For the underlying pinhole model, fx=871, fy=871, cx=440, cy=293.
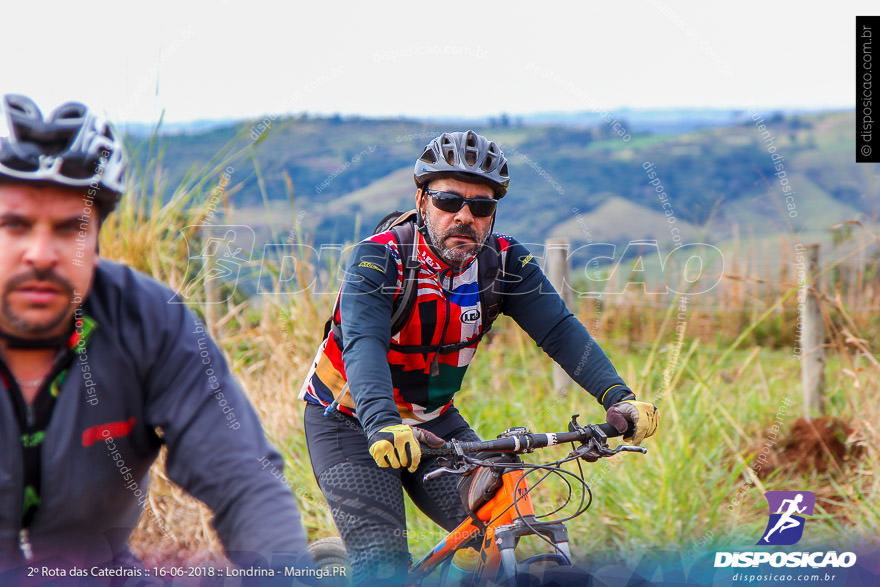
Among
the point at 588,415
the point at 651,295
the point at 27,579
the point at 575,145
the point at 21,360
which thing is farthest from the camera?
the point at 575,145

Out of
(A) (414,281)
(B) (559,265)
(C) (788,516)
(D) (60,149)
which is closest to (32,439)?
(D) (60,149)

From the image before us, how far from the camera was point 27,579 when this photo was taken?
7.85 ft

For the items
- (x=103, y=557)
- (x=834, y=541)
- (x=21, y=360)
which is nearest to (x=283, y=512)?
(x=103, y=557)

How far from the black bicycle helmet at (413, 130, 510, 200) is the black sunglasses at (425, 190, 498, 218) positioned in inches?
3.4

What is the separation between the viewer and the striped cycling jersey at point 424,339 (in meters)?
3.30

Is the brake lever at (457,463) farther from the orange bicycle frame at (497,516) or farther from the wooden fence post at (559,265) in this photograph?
the wooden fence post at (559,265)

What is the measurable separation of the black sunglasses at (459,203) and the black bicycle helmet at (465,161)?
9 centimetres

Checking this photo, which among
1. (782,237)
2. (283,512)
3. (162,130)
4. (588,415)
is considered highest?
(162,130)

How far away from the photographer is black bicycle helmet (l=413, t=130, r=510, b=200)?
10.8ft

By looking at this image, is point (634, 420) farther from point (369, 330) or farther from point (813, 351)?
point (813, 351)

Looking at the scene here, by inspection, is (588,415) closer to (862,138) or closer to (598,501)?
(598,501)

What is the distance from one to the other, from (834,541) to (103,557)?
3.93 m

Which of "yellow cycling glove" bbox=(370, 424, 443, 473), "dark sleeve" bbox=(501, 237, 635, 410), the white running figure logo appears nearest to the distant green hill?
"dark sleeve" bbox=(501, 237, 635, 410)

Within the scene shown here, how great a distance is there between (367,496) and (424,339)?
0.62m
